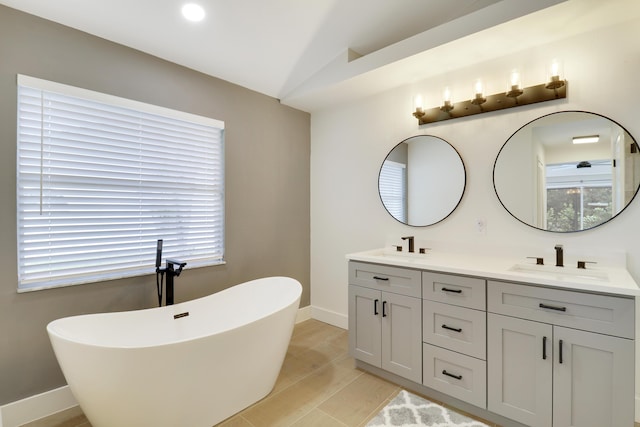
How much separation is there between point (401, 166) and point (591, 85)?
1.42 m

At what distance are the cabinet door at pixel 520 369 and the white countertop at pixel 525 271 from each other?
26cm

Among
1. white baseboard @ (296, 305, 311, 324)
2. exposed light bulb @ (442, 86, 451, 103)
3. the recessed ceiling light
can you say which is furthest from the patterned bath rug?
the recessed ceiling light

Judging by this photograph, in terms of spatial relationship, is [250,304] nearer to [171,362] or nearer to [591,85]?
[171,362]

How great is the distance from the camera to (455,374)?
6.58ft

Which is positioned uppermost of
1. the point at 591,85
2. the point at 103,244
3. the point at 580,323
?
the point at 591,85

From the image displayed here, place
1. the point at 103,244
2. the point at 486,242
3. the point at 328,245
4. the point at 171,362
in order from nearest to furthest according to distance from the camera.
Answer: the point at 171,362, the point at 103,244, the point at 486,242, the point at 328,245

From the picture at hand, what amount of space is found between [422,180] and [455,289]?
113 centimetres

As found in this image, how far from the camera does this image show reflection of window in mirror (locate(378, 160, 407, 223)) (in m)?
2.90

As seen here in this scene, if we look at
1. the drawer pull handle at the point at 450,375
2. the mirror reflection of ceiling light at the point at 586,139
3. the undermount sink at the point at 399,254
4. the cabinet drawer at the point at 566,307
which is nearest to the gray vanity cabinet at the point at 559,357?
the cabinet drawer at the point at 566,307

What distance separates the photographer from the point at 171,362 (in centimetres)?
157

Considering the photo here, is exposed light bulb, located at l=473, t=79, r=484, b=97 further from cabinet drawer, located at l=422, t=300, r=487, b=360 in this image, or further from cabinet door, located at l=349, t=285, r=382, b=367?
cabinet door, located at l=349, t=285, r=382, b=367

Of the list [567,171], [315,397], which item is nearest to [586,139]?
[567,171]

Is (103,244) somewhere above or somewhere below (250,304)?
above

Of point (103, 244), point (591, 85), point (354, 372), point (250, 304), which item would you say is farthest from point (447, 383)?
point (103, 244)
